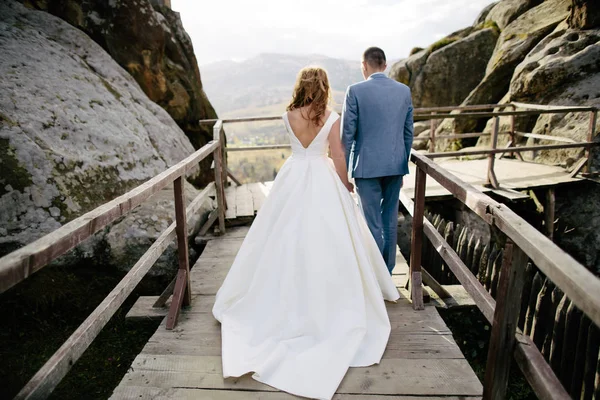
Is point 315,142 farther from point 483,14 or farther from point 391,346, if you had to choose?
point 483,14

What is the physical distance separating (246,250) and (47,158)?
236cm

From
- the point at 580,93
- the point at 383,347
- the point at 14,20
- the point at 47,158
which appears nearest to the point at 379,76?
the point at 383,347

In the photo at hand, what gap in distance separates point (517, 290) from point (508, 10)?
17198mm

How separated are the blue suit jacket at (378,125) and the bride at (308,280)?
26 cm

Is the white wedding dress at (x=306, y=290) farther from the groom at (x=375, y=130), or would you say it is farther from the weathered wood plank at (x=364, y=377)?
the groom at (x=375, y=130)

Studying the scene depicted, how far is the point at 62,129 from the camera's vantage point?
14.8 ft

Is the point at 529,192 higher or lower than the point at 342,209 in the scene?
lower

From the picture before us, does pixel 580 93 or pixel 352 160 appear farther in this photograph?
pixel 580 93

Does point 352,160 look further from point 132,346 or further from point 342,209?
point 132,346

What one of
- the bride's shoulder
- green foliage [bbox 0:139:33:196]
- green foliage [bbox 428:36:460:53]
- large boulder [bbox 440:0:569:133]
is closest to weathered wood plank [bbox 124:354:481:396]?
the bride's shoulder

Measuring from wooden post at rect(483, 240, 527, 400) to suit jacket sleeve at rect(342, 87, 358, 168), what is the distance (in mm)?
1945

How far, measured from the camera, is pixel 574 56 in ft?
33.2

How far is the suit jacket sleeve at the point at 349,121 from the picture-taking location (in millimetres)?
3656

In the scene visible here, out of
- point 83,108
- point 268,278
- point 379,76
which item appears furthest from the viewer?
point 83,108
